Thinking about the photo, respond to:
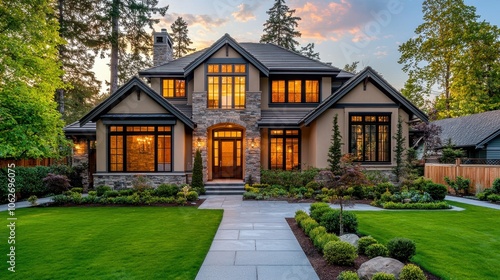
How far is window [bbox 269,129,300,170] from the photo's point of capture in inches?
632

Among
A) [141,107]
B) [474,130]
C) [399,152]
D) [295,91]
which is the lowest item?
[399,152]

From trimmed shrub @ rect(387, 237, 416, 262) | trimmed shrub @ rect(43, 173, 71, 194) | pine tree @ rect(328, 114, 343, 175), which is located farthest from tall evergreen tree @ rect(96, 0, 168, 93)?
trimmed shrub @ rect(387, 237, 416, 262)

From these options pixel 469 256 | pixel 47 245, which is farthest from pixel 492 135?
pixel 47 245

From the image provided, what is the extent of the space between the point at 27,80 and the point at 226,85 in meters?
8.84

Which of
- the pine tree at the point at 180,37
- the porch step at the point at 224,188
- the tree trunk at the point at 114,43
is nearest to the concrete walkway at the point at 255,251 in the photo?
the porch step at the point at 224,188

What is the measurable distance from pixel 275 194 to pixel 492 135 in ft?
49.5

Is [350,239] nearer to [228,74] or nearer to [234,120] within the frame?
[234,120]

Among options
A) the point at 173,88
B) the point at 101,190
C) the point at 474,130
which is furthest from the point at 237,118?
the point at 474,130

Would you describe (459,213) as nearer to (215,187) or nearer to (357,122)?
(357,122)

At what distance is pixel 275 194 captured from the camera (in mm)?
13227

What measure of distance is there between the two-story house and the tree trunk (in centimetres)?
573

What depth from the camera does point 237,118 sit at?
50.9 ft

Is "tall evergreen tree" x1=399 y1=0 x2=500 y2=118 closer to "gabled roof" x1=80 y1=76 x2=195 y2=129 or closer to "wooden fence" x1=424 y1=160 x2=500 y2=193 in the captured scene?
"wooden fence" x1=424 y1=160 x2=500 y2=193

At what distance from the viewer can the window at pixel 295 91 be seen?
55.3 feet
